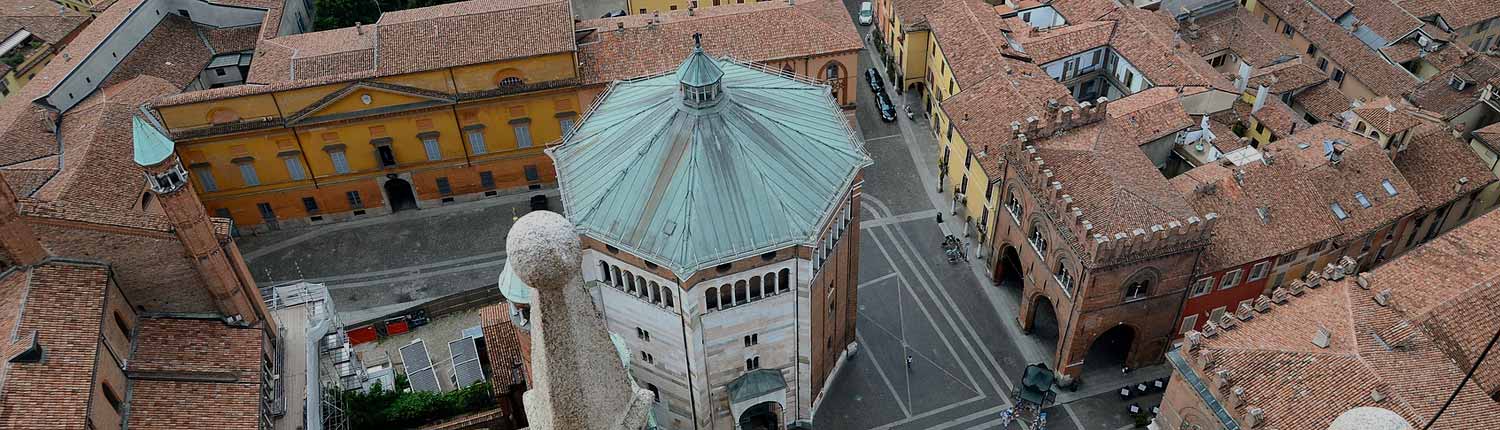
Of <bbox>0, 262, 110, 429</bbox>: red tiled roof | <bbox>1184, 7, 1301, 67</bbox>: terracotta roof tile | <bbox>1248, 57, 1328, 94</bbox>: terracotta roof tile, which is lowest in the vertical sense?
<bbox>0, 262, 110, 429</bbox>: red tiled roof

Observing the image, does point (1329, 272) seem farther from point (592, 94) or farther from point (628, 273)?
point (592, 94)

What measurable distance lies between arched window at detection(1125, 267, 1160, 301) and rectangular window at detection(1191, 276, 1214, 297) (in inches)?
105

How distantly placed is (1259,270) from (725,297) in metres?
29.8

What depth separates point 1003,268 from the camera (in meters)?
61.9

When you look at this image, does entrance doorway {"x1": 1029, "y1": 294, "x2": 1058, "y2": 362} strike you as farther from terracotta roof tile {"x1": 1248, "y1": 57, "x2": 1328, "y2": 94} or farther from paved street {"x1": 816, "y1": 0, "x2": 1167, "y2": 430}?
terracotta roof tile {"x1": 1248, "y1": 57, "x2": 1328, "y2": 94}

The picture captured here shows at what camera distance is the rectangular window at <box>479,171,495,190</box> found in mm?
68125

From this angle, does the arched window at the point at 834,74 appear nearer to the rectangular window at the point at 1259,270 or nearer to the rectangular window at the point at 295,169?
the rectangular window at the point at 1259,270

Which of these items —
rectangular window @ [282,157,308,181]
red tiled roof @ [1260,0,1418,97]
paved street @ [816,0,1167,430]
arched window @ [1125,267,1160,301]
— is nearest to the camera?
arched window @ [1125,267,1160,301]

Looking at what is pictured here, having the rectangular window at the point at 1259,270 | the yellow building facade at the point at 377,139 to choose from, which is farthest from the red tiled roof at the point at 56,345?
the rectangular window at the point at 1259,270

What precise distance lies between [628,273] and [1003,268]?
2837 centimetres

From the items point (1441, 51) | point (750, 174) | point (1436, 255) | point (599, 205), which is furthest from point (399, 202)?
point (1441, 51)

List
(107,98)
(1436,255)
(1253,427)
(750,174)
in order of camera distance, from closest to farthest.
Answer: (1253,427), (750,174), (1436,255), (107,98)

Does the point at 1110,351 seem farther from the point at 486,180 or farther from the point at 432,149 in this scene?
the point at 432,149

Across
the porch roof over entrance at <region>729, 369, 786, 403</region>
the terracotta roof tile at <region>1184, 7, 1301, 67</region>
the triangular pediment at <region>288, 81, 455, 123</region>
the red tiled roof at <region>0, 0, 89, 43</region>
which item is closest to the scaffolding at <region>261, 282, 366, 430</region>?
the triangular pediment at <region>288, 81, 455, 123</region>
